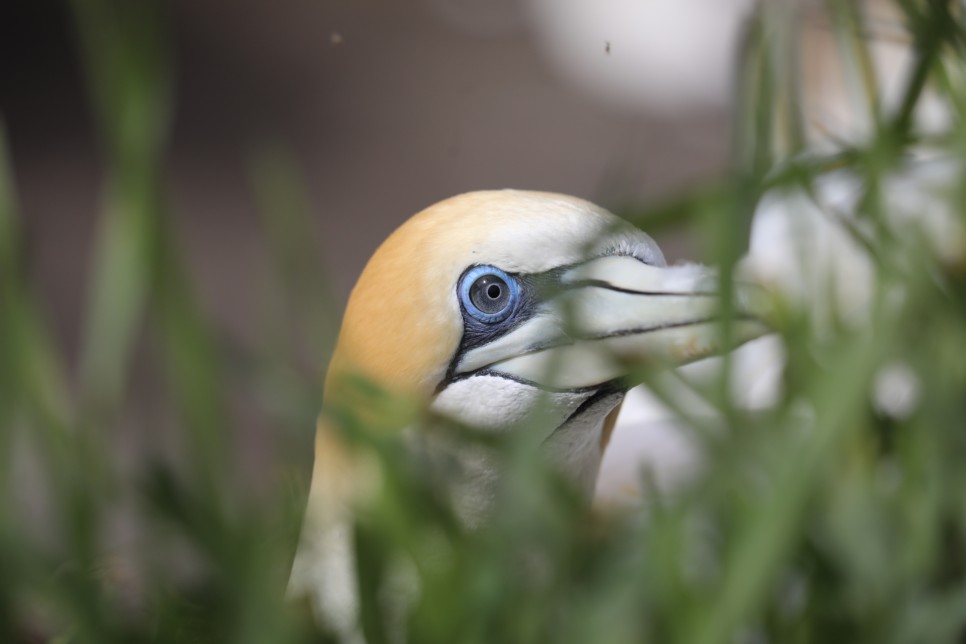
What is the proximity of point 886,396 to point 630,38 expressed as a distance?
0.56 m

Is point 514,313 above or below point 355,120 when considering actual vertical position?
below

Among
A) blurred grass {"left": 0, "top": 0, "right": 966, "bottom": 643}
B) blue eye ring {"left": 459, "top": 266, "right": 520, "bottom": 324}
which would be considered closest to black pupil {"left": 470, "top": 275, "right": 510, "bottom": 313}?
blue eye ring {"left": 459, "top": 266, "right": 520, "bottom": 324}

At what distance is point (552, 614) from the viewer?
0.27 metres

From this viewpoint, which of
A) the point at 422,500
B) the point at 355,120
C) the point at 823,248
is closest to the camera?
the point at 422,500

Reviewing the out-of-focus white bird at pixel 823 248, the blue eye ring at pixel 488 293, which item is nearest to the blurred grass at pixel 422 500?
the out-of-focus white bird at pixel 823 248

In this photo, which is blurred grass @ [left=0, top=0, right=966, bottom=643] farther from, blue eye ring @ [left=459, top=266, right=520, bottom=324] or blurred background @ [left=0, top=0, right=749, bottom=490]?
blue eye ring @ [left=459, top=266, right=520, bottom=324]

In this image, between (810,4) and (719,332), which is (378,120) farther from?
(719,332)

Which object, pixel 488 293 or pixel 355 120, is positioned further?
pixel 355 120

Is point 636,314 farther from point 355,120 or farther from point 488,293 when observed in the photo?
point 355,120

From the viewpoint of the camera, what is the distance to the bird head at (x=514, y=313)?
433 millimetres

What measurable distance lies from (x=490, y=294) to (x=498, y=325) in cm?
2

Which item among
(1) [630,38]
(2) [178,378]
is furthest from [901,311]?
(1) [630,38]

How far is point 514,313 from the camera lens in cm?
48

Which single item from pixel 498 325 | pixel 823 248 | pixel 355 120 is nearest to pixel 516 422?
→ pixel 498 325
